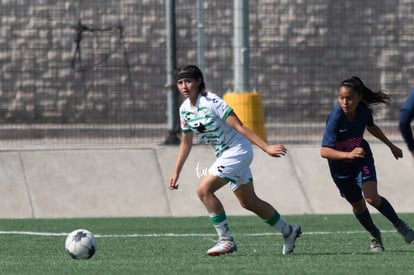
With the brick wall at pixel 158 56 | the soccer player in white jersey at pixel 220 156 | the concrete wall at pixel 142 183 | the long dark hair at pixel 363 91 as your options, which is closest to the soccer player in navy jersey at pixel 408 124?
the long dark hair at pixel 363 91

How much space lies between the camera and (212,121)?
10648 millimetres

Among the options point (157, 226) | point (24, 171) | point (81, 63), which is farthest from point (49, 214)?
point (81, 63)

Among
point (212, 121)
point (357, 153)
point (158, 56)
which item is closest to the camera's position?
point (357, 153)

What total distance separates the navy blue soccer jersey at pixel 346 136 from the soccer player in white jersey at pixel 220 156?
0.64m

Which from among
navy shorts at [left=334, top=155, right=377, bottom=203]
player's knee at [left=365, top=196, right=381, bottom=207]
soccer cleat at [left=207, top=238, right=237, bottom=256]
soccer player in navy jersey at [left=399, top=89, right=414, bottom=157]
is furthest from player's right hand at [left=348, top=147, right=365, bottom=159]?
soccer player in navy jersey at [left=399, top=89, right=414, bottom=157]

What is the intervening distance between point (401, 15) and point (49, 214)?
8516 millimetres

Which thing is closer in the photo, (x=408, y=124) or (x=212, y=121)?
(x=408, y=124)

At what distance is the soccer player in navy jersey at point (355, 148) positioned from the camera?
10.7 metres

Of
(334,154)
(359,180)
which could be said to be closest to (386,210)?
(359,180)

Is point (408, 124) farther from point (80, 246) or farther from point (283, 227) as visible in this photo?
point (80, 246)

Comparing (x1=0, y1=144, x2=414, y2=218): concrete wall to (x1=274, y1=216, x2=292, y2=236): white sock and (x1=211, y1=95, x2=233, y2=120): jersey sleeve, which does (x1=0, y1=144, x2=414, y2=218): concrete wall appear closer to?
(x1=274, y1=216, x2=292, y2=236): white sock

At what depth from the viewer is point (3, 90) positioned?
19609mm

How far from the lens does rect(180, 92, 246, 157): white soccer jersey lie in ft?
34.8

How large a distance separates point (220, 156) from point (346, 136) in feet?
3.69
